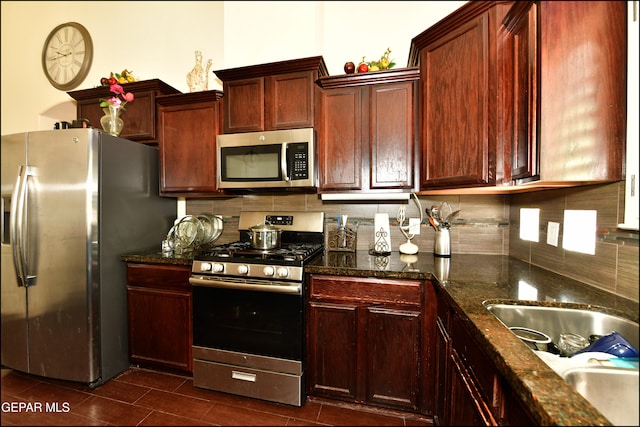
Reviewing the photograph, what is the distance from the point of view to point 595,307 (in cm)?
92

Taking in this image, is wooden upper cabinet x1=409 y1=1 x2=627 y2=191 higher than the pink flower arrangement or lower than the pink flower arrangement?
lower

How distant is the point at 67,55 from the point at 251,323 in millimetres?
→ 3433

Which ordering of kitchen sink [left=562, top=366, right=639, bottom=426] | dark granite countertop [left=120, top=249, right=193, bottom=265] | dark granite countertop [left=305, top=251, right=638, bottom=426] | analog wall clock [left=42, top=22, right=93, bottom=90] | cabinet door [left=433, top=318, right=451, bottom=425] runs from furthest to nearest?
1. analog wall clock [left=42, top=22, right=93, bottom=90]
2. dark granite countertop [left=120, top=249, right=193, bottom=265]
3. cabinet door [left=433, top=318, right=451, bottom=425]
4. kitchen sink [left=562, top=366, right=639, bottom=426]
5. dark granite countertop [left=305, top=251, right=638, bottom=426]

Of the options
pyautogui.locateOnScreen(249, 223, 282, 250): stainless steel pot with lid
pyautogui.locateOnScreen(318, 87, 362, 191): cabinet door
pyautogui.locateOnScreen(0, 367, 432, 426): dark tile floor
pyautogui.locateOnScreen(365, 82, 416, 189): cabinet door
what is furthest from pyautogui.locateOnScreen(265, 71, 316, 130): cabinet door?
pyautogui.locateOnScreen(0, 367, 432, 426): dark tile floor

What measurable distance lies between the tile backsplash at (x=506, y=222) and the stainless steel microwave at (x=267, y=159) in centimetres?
37

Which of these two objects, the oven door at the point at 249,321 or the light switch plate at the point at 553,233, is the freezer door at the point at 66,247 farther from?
the light switch plate at the point at 553,233

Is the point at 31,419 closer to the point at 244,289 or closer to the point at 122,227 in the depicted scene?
the point at 122,227

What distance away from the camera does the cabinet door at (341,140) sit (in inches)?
73.7

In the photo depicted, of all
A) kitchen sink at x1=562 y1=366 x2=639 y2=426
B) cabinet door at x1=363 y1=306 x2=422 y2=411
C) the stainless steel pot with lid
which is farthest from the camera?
the stainless steel pot with lid

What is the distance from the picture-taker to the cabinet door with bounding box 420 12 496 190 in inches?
53.9

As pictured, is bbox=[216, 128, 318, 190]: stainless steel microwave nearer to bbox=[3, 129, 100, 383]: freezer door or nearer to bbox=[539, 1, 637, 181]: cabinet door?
bbox=[3, 129, 100, 383]: freezer door

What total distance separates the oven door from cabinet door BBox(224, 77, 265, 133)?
1.21 m

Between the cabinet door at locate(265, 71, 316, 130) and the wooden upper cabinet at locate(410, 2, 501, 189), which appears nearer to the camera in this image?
the wooden upper cabinet at locate(410, 2, 501, 189)

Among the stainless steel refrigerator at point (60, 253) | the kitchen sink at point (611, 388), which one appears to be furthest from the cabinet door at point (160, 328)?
the kitchen sink at point (611, 388)
